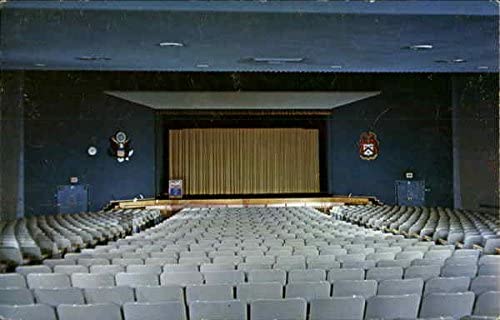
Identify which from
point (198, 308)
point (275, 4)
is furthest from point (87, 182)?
point (198, 308)

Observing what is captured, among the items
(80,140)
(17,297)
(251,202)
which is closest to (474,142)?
(251,202)

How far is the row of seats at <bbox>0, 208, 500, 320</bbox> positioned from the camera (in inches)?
138

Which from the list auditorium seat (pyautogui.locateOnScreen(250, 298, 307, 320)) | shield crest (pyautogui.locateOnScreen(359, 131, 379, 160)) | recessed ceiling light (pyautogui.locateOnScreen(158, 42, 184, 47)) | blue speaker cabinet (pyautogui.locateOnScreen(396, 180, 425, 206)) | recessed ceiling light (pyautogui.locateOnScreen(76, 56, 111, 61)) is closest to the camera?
auditorium seat (pyautogui.locateOnScreen(250, 298, 307, 320))

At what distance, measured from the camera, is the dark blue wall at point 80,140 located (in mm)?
17953

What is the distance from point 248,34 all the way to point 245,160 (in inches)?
619

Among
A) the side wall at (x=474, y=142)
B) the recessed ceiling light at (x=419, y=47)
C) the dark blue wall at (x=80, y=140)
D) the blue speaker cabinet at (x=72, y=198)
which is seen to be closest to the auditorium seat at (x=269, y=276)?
the recessed ceiling light at (x=419, y=47)

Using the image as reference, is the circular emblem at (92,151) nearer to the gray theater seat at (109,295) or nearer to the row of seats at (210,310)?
the gray theater seat at (109,295)

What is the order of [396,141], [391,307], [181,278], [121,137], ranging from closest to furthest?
1. [391,307]
2. [181,278]
3. [121,137]
4. [396,141]

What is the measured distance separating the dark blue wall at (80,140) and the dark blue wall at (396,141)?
656 centimetres

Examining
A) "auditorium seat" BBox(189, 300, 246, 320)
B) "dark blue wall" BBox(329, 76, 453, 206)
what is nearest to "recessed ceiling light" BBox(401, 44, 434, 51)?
"auditorium seat" BBox(189, 300, 246, 320)

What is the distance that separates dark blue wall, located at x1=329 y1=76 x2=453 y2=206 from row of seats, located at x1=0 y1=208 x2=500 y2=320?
537 inches

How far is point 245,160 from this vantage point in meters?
23.5

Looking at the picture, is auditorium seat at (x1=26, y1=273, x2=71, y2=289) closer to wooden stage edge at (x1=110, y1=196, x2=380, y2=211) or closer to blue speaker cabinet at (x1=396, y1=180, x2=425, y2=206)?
wooden stage edge at (x1=110, y1=196, x2=380, y2=211)

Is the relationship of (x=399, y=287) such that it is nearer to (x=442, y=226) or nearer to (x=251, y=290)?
(x=251, y=290)
